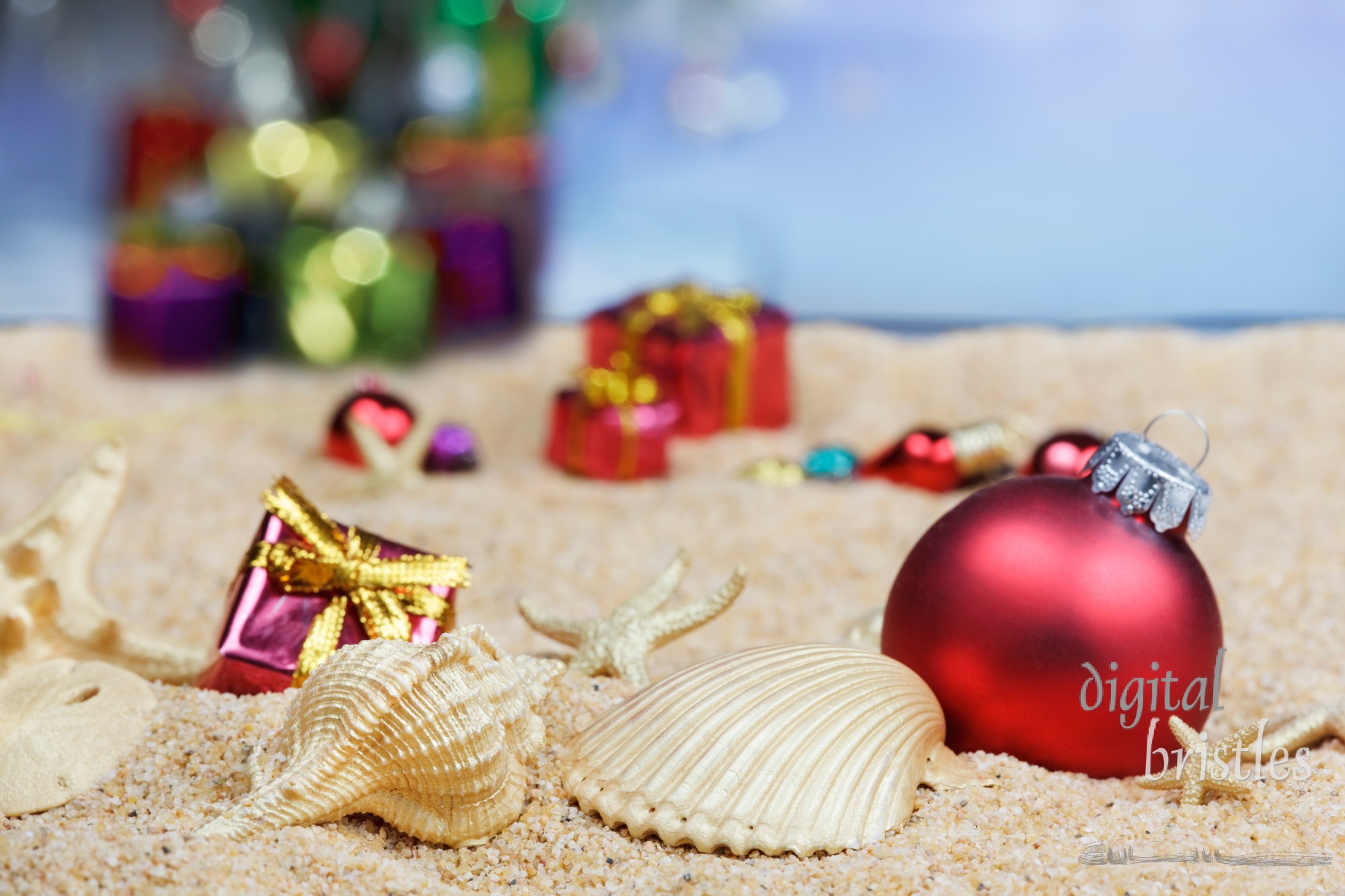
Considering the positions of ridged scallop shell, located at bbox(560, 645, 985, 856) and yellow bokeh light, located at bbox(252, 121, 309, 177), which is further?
yellow bokeh light, located at bbox(252, 121, 309, 177)

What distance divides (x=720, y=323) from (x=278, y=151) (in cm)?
154

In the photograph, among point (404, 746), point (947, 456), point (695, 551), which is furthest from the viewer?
point (947, 456)

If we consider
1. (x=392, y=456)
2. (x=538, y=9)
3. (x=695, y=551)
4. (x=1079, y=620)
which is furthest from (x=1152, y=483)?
(x=538, y=9)

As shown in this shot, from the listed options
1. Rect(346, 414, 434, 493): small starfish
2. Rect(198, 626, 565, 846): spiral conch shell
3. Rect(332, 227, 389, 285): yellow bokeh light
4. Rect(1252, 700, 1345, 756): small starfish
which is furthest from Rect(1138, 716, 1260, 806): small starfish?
Rect(332, 227, 389, 285): yellow bokeh light

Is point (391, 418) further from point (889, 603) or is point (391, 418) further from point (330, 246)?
point (889, 603)

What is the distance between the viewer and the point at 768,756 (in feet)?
4.09

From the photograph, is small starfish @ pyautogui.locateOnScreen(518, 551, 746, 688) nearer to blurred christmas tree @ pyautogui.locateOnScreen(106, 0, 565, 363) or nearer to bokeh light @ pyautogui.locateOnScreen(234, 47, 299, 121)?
blurred christmas tree @ pyautogui.locateOnScreen(106, 0, 565, 363)

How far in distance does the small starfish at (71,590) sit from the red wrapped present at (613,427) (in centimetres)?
132

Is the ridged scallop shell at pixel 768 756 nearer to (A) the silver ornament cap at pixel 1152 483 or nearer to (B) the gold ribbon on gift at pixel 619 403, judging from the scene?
(A) the silver ornament cap at pixel 1152 483

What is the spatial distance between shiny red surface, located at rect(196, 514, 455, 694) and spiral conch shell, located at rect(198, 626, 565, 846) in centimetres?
26

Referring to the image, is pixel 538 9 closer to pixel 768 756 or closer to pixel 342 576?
pixel 342 576

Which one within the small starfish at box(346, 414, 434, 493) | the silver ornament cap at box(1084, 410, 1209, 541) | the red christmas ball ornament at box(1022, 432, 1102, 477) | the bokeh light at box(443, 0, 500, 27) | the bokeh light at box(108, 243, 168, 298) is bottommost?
the small starfish at box(346, 414, 434, 493)

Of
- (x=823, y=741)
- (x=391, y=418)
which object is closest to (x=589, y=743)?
(x=823, y=741)

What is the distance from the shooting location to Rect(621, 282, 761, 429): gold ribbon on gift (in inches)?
121
